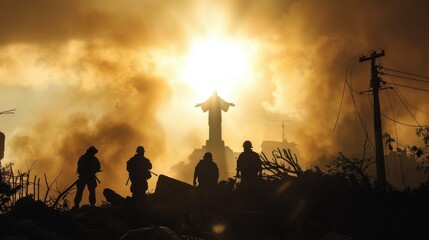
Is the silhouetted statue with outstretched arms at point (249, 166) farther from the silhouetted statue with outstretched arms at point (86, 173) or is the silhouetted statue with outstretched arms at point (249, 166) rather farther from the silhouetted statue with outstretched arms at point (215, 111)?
the silhouetted statue with outstretched arms at point (215, 111)

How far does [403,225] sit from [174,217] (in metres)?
5.77

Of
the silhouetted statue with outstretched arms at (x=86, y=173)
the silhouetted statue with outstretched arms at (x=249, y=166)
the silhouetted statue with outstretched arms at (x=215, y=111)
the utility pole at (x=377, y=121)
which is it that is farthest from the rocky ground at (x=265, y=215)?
the silhouetted statue with outstretched arms at (x=215, y=111)

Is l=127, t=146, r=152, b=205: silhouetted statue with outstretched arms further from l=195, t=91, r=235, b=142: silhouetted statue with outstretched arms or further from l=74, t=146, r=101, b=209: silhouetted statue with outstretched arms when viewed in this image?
l=195, t=91, r=235, b=142: silhouetted statue with outstretched arms

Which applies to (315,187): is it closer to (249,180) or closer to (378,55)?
(249,180)

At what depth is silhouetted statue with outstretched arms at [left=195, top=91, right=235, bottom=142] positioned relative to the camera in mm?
64188

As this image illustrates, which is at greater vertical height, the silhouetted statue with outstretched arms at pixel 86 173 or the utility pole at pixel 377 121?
the utility pole at pixel 377 121

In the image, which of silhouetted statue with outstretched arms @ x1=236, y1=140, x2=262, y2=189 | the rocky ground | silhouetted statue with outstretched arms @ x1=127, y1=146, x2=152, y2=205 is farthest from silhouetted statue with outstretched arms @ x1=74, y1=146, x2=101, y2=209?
silhouetted statue with outstretched arms @ x1=236, y1=140, x2=262, y2=189

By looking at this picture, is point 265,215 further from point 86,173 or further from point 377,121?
point 377,121

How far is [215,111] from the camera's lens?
6531cm

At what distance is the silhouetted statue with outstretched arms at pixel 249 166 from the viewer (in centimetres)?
1202

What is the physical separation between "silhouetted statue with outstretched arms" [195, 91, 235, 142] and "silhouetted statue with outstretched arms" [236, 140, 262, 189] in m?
51.5

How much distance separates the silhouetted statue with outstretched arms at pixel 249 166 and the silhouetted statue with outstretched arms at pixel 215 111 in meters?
51.5

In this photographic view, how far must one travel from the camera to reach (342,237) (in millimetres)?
7957

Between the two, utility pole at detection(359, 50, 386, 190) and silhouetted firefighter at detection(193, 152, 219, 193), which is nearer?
silhouetted firefighter at detection(193, 152, 219, 193)
